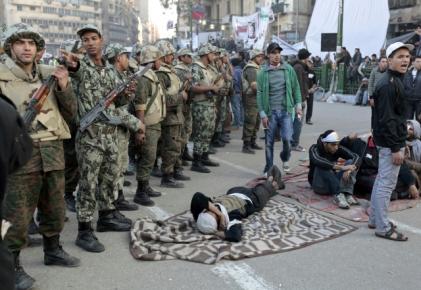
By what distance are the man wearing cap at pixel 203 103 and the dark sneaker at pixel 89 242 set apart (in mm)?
3494

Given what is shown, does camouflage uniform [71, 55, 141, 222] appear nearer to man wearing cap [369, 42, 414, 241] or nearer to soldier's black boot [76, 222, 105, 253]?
soldier's black boot [76, 222, 105, 253]

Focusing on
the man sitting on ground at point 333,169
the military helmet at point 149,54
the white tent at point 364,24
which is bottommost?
the man sitting on ground at point 333,169

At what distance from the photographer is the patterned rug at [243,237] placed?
4.44 metres

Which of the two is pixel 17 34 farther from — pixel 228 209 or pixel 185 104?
pixel 185 104

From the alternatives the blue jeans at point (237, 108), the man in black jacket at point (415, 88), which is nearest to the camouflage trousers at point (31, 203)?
the man in black jacket at point (415, 88)

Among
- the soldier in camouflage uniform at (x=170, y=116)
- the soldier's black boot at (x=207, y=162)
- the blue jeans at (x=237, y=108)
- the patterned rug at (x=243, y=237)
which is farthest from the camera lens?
the blue jeans at (x=237, y=108)

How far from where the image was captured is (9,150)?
1854mm

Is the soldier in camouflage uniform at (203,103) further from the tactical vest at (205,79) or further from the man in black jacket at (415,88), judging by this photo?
the man in black jacket at (415,88)

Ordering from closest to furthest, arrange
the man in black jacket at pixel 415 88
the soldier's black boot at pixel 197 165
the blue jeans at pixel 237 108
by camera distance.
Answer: the soldier's black boot at pixel 197 165 → the man in black jacket at pixel 415 88 → the blue jeans at pixel 237 108

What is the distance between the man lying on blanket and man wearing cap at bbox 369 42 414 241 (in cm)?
142

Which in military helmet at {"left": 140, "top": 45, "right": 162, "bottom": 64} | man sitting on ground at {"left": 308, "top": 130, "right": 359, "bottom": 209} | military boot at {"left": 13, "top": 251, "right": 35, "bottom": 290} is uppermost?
military helmet at {"left": 140, "top": 45, "right": 162, "bottom": 64}

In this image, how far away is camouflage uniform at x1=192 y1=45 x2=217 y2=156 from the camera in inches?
308

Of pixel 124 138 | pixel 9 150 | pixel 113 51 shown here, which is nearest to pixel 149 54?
pixel 113 51

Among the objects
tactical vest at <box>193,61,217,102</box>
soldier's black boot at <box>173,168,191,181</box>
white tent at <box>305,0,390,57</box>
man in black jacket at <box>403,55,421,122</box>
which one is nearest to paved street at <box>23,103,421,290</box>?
soldier's black boot at <box>173,168,191,181</box>
